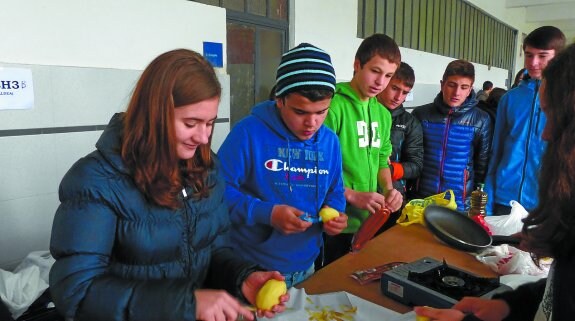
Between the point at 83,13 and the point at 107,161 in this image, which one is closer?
the point at 107,161

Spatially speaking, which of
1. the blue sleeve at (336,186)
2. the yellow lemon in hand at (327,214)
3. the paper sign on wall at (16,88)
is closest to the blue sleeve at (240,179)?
the yellow lemon in hand at (327,214)

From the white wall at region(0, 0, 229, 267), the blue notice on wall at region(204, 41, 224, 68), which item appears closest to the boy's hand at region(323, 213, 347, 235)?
the white wall at region(0, 0, 229, 267)

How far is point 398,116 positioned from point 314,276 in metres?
1.76

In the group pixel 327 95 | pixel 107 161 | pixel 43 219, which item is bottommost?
pixel 43 219

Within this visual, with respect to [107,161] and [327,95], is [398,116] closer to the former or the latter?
[327,95]

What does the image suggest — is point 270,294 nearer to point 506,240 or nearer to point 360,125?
point 506,240

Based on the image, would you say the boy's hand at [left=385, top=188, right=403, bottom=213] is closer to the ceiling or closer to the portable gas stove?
the portable gas stove

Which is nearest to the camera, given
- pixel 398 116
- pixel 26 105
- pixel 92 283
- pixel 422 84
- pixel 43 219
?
pixel 92 283

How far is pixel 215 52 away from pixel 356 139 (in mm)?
2053

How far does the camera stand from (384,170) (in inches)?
82.9

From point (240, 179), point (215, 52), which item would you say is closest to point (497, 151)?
point (240, 179)

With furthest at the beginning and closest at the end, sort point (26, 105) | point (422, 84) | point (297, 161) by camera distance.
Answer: point (422, 84) < point (26, 105) < point (297, 161)

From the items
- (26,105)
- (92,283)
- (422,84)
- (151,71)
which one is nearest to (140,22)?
(26,105)

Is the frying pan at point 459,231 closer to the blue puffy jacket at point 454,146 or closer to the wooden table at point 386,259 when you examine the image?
the wooden table at point 386,259
